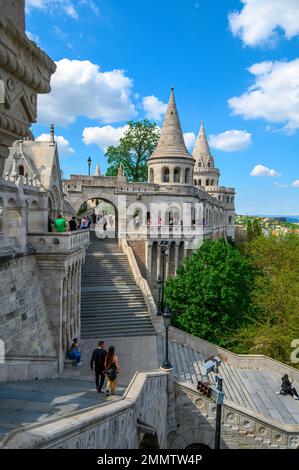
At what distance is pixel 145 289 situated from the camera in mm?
21422

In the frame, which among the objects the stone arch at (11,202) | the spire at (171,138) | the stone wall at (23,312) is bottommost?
the stone wall at (23,312)

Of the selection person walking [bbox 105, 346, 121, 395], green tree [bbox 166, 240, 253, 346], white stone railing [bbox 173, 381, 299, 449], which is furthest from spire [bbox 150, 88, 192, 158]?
person walking [bbox 105, 346, 121, 395]

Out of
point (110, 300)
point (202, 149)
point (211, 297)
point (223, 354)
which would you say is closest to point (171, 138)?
point (211, 297)

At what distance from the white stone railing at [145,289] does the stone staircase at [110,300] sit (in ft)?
0.90

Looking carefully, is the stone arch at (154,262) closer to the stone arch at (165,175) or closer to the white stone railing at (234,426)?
the stone arch at (165,175)

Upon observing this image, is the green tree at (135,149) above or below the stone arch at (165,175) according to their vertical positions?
above

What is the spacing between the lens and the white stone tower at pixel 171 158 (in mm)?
32531

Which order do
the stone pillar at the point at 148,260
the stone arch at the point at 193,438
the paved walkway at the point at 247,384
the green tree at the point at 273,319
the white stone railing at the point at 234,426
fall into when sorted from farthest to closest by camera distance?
the stone pillar at the point at 148,260
the green tree at the point at 273,319
the paved walkway at the point at 247,384
the stone arch at the point at 193,438
the white stone railing at the point at 234,426

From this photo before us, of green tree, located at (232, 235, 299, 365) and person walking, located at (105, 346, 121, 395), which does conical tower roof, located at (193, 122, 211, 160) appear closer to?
green tree, located at (232, 235, 299, 365)

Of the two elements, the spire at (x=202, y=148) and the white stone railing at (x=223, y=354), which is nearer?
the white stone railing at (x=223, y=354)

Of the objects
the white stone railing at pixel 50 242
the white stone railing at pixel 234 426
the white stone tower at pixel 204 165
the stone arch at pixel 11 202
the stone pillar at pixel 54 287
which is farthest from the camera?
the white stone tower at pixel 204 165

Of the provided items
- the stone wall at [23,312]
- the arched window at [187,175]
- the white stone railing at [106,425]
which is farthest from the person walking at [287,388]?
the arched window at [187,175]

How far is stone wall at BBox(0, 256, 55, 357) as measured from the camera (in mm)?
10547
